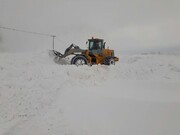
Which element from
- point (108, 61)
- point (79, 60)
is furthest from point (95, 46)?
point (79, 60)

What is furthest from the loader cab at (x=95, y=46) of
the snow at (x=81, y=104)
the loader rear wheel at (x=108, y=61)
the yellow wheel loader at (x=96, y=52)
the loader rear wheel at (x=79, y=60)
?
the snow at (x=81, y=104)

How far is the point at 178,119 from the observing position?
6367 millimetres

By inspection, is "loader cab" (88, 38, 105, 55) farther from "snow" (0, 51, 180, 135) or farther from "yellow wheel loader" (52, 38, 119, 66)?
"snow" (0, 51, 180, 135)

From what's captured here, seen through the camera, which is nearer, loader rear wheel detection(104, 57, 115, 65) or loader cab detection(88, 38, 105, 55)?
loader rear wheel detection(104, 57, 115, 65)

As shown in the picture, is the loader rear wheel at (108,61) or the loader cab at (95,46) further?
the loader cab at (95,46)

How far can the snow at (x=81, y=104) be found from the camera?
634cm

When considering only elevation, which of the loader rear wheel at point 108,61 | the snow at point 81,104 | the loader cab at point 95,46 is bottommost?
the snow at point 81,104

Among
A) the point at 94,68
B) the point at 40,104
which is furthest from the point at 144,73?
the point at 40,104

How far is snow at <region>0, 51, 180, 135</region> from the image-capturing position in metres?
6.34

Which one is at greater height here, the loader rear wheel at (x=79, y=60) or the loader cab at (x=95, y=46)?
the loader cab at (x=95, y=46)

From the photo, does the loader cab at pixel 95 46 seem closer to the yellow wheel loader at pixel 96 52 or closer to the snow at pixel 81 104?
the yellow wheel loader at pixel 96 52

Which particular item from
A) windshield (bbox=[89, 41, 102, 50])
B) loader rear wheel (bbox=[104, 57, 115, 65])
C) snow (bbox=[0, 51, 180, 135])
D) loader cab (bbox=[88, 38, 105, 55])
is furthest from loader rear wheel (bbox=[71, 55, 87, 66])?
snow (bbox=[0, 51, 180, 135])

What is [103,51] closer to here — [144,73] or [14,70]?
[144,73]

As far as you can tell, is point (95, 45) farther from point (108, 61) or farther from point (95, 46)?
point (108, 61)
